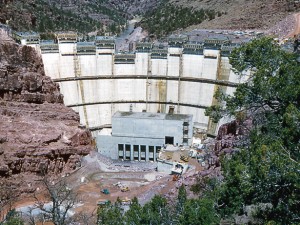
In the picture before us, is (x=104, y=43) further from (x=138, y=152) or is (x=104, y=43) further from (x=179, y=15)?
(x=179, y=15)

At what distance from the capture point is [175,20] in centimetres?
8950

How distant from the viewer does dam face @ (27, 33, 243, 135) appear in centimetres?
4822

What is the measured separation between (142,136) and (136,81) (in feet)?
31.6

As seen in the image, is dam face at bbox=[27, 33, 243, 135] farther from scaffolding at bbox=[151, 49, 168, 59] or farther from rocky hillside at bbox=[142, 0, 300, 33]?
rocky hillside at bbox=[142, 0, 300, 33]

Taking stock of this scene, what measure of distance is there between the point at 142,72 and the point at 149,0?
444ft

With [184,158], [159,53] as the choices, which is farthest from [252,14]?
[184,158]

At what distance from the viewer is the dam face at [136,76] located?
48.2 meters

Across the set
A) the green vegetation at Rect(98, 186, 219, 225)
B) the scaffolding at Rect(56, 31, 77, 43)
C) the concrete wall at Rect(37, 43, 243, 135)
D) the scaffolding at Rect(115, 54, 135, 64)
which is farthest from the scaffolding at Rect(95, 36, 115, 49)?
the green vegetation at Rect(98, 186, 219, 225)

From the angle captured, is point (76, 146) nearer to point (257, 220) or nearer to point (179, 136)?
point (179, 136)

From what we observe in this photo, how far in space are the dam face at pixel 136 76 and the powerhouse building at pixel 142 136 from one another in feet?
17.7

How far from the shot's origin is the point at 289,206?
1608cm

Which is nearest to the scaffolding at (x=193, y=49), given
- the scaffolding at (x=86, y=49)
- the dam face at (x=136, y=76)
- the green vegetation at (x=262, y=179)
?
the dam face at (x=136, y=76)

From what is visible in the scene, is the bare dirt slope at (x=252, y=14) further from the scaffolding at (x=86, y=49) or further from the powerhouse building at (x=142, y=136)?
the powerhouse building at (x=142, y=136)

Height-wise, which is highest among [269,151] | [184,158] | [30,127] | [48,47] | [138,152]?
[269,151]
